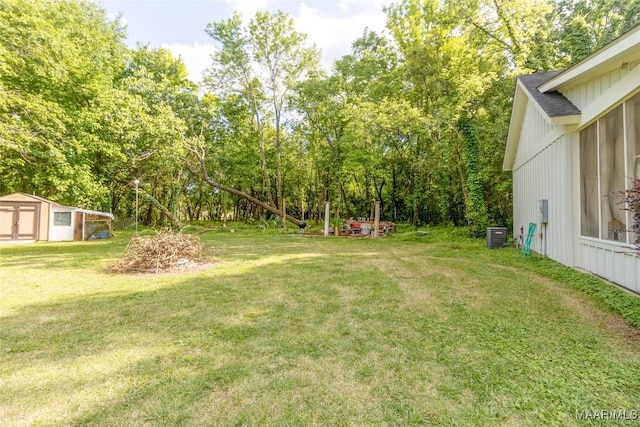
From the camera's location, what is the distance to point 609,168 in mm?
4840

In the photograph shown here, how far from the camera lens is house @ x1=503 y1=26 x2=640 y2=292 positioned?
171 inches

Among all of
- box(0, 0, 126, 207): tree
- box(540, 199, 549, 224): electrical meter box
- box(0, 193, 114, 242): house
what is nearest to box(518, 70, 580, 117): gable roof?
box(540, 199, 549, 224): electrical meter box

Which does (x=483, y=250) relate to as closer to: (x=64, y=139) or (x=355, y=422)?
(x=355, y=422)

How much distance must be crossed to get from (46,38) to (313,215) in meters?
23.0

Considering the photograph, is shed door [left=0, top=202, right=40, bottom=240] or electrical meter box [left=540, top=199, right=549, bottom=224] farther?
shed door [left=0, top=202, right=40, bottom=240]

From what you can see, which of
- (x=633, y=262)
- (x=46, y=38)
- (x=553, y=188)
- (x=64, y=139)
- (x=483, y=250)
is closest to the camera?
(x=633, y=262)

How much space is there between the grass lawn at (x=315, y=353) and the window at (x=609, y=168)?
104cm

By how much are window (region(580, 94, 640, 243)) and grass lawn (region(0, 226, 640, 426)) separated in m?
1.04

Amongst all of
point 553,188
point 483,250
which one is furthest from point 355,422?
point 483,250

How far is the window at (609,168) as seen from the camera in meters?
4.33

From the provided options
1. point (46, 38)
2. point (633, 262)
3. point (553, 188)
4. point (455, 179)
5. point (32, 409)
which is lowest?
point (32, 409)

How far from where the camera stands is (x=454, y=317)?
145 inches

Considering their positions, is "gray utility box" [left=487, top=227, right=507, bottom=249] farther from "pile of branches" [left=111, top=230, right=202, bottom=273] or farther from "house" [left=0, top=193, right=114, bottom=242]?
"house" [left=0, top=193, right=114, bottom=242]

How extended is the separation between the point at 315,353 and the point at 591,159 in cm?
622
